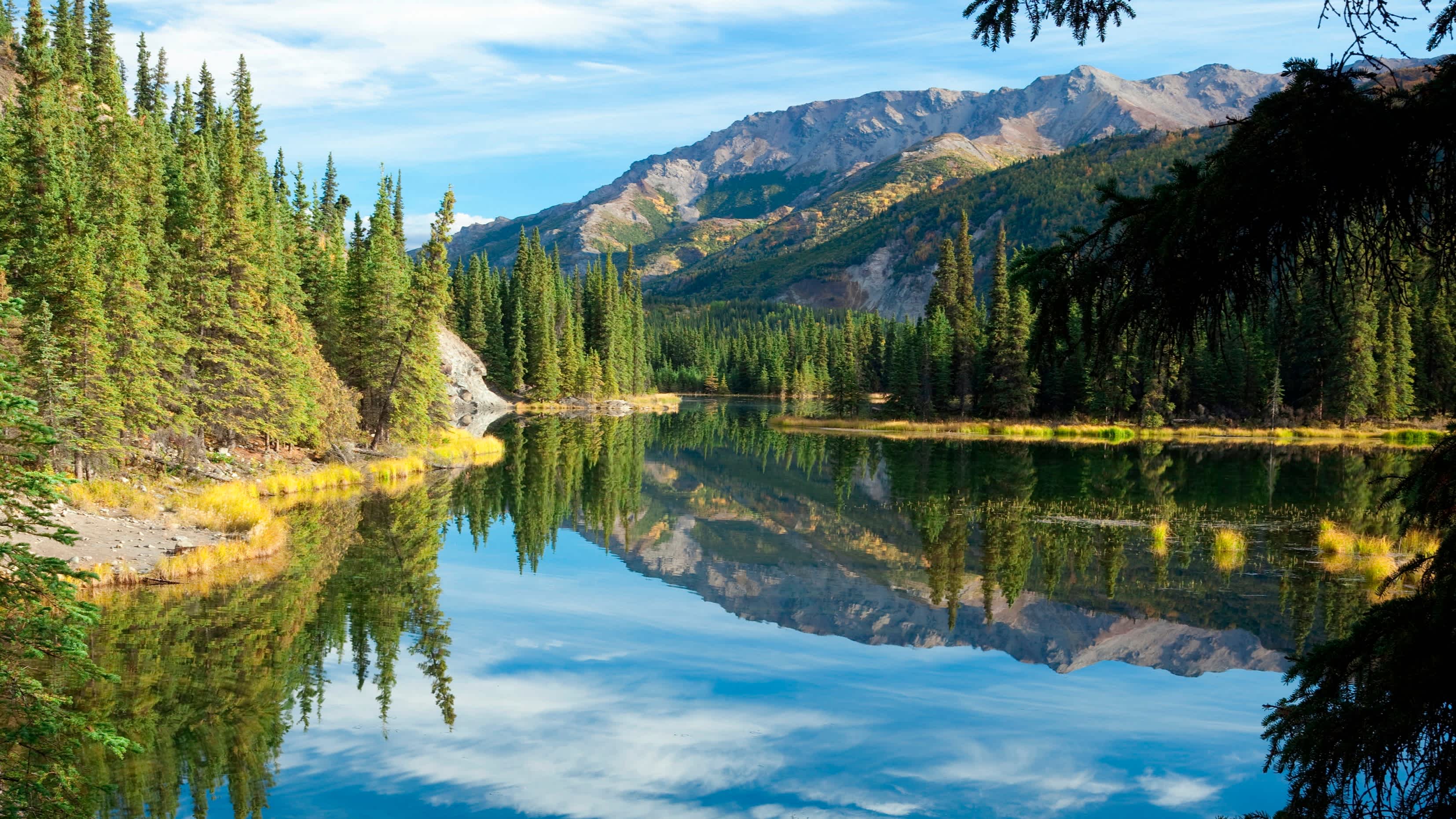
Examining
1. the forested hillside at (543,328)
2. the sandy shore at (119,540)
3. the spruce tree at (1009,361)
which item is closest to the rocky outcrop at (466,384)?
the forested hillside at (543,328)

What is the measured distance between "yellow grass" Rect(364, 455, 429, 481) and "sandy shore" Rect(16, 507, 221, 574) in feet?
58.7

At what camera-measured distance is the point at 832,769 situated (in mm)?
14148

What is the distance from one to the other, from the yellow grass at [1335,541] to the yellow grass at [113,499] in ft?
113

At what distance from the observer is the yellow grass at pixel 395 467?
4534cm

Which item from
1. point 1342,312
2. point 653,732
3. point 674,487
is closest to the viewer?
point 653,732

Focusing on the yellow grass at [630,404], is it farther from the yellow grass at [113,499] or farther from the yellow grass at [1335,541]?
the yellow grass at [1335,541]

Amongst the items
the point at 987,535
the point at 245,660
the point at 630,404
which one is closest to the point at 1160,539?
the point at 987,535

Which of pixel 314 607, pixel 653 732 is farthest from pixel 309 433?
pixel 653 732

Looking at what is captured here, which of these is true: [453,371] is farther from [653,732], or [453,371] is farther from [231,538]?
[653,732]

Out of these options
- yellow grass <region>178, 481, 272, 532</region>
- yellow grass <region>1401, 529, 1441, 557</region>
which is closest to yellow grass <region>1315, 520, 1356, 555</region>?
yellow grass <region>1401, 529, 1441, 557</region>

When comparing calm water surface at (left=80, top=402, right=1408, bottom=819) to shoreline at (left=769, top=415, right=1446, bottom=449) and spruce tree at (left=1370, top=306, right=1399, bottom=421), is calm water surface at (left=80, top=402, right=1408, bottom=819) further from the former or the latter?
spruce tree at (left=1370, top=306, right=1399, bottom=421)

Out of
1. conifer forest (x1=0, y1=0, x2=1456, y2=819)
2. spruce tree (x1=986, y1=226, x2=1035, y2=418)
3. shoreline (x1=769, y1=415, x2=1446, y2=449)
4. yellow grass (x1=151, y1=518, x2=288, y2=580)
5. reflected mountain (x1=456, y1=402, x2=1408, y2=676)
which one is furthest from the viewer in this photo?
spruce tree (x1=986, y1=226, x2=1035, y2=418)

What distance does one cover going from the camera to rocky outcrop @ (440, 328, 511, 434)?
9612 centimetres

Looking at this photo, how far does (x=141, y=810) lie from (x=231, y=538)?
16.4 m
